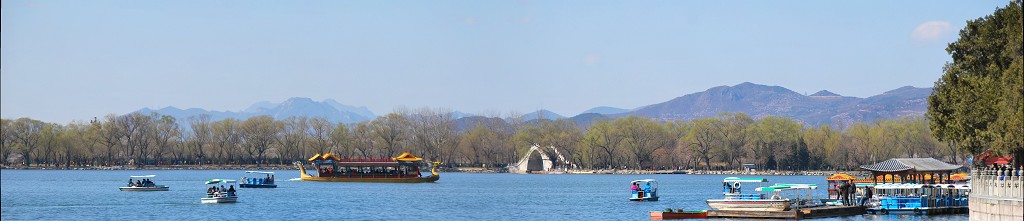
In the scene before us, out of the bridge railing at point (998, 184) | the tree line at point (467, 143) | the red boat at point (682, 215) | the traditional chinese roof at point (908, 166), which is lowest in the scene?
the red boat at point (682, 215)

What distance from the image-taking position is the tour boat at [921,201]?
52.2 meters

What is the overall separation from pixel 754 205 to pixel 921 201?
6.81m

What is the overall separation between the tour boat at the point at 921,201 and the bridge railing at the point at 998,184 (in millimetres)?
13031

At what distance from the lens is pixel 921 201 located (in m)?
52.0

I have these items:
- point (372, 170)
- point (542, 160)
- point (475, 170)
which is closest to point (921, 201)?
point (372, 170)

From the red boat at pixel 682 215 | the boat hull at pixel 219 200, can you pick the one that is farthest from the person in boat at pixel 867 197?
the boat hull at pixel 219 200

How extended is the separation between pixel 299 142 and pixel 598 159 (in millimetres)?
38895

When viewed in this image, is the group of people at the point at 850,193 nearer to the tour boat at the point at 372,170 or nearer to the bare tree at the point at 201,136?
the tour boat at the point at 372,170

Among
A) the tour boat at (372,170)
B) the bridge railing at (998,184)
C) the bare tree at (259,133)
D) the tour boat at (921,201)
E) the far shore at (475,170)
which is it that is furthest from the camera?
the bare tree at (259,133)

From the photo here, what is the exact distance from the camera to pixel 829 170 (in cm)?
16712

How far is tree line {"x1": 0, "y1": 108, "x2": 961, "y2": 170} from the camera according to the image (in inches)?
6181

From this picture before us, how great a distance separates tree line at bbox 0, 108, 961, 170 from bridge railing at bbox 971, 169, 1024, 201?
114 meters

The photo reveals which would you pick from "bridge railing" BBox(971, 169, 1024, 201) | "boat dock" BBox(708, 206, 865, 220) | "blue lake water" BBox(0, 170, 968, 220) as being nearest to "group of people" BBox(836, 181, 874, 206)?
"blue lake water" BBox(0, 170, 968, 220)

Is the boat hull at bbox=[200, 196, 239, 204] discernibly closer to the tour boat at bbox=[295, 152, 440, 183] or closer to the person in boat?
the person in boat
